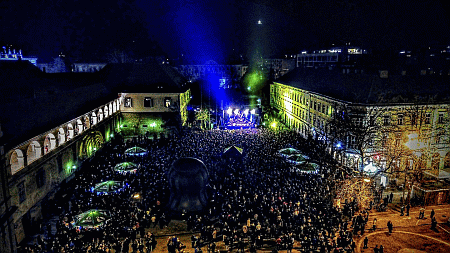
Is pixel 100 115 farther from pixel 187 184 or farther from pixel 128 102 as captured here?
pixel 187 184

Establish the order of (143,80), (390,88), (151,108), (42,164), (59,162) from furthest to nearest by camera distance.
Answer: (143,80)
(151,108)
(390,88)
(59,162)
(42,164)

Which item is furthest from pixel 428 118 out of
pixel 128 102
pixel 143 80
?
pixel 143 80

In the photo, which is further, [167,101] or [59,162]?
[167,101]

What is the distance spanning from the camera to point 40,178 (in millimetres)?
23266

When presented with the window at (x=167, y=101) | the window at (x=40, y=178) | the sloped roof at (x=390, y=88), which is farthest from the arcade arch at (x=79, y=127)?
the sloped roof at (x=390, y=88)

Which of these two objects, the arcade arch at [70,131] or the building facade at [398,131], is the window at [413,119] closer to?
the building facade at [398,131]

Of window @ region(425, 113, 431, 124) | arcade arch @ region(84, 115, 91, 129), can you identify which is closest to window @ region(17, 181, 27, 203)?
arcade arch @ region(84, 115, 91, 129)

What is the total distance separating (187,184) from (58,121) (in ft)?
48.9

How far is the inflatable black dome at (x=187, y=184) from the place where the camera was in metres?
19.3

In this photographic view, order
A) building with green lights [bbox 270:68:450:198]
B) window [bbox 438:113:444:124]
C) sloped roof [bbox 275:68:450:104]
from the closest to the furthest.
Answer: building with green lights [bbox 270:68:450:198]
sloped roof [bbox 275:68:450:104]
window [bbox 438:113:444:124]

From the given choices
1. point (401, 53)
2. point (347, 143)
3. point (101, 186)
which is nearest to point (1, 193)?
point (101, 186)

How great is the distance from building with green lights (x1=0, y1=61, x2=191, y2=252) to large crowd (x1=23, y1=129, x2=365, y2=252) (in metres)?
1.80

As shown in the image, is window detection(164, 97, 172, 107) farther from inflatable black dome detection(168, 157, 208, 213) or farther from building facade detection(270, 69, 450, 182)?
inflatable black dome detection(168, 157, 208, 213)

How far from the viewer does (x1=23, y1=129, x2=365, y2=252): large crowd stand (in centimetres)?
1784
